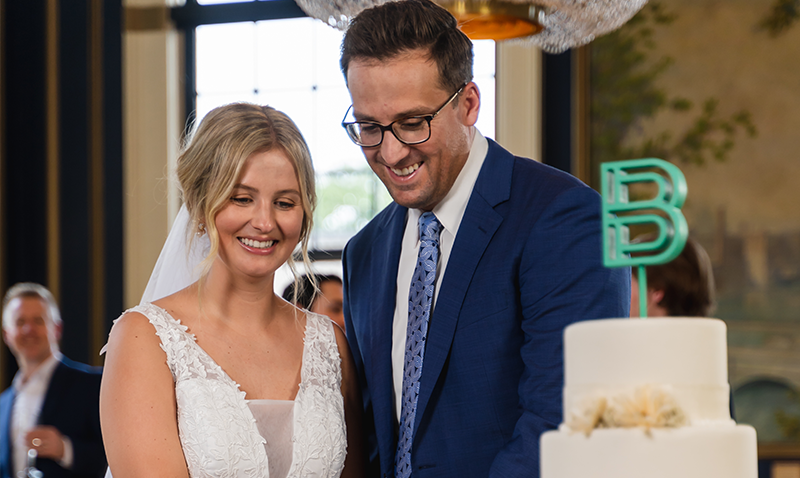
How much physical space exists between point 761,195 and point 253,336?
3.71 m

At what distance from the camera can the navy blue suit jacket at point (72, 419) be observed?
414 cm

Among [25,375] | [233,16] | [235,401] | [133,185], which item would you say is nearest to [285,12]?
[233,16]

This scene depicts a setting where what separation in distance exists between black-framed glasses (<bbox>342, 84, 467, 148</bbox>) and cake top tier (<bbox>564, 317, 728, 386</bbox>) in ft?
2.79

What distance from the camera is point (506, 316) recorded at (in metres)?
1.91

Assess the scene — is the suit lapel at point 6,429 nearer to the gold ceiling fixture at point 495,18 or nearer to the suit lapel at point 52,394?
the suit lapel at point 52,394

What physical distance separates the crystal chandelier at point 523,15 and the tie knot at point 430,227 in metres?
0.54

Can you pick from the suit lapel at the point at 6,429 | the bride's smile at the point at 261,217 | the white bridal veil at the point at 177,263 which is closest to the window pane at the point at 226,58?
the suit lapel at the point at 6,429

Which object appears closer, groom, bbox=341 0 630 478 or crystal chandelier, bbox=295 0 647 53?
groom, bbox=341 0 630 478

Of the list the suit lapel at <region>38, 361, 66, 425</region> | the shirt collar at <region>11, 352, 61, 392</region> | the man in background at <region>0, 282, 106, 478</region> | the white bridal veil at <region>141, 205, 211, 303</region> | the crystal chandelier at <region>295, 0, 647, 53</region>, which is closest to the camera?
the crystal chandelier at <region>295, 0, 647, 53</region>

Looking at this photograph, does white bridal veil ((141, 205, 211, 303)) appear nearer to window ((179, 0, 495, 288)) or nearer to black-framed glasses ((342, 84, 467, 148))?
black-framed glasses ((342, 84, 467, 148))

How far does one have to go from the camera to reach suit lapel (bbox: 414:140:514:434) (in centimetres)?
194

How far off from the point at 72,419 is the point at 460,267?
3069 mm

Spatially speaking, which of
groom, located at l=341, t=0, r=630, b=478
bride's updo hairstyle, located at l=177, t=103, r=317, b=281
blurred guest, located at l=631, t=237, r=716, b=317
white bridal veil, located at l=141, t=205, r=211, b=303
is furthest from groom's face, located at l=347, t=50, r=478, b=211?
blurred guest, located at l=631, t=237, r=716, b=317

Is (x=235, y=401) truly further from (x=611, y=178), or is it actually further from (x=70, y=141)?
(x=70, y=141)
